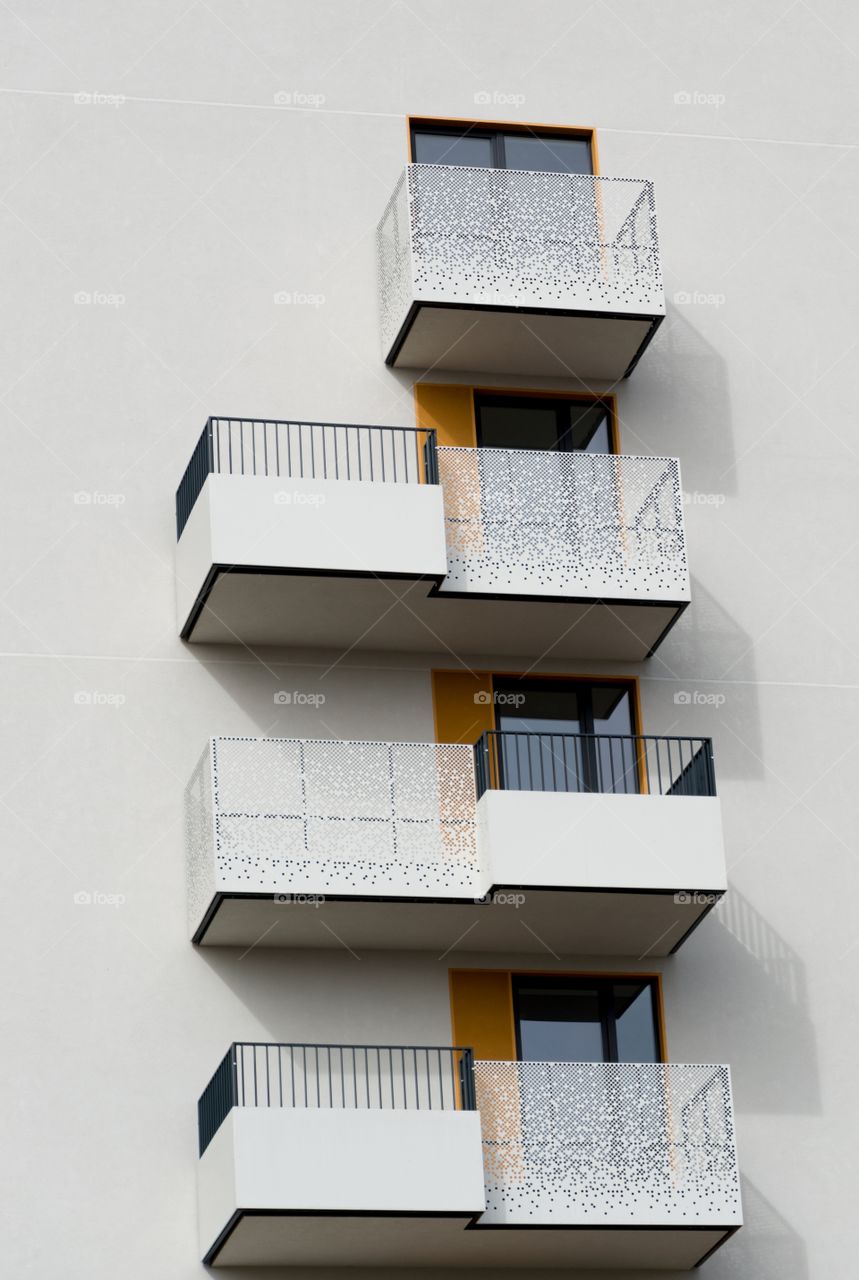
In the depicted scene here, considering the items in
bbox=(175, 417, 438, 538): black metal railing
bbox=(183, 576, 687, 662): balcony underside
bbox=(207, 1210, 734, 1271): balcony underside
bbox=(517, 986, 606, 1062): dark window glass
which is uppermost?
bbox=(175, 417, 438, 538): black metal railing

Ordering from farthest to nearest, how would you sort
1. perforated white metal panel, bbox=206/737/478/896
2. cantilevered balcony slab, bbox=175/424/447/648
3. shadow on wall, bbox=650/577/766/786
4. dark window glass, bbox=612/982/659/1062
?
shadow on wall, bbox=650/577/766/786
dark window glass, bbox=612/982/659/1062
cantilevered balcony slab, bbox=175/424/447/648
perforated white metal panel, bbox=206/737/478/896

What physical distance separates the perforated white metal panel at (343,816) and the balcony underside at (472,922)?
0.94ft

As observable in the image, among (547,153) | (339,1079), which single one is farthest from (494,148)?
(339,1079)

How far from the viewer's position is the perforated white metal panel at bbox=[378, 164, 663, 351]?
3112cm

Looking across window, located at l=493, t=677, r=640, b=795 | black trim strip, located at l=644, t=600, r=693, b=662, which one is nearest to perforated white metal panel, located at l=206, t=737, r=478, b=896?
window, located at l=493, t=677, r=640, b=795

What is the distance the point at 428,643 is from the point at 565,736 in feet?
7.18

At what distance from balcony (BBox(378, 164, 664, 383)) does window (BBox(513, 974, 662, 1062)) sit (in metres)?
8.15

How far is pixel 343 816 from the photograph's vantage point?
92.5 ft

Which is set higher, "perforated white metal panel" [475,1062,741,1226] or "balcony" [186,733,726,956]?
"balcony" [186,733,726,956]

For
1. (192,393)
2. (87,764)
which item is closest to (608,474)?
(192,393)

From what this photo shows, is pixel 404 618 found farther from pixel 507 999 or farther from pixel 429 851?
pixel 507 999

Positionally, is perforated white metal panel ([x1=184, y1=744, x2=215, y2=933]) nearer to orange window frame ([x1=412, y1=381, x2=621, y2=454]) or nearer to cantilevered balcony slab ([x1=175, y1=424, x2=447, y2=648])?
cantilevered balcony slab ([x1=175, y1=424, x2=447, y2=648])

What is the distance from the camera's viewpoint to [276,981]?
28562 mm

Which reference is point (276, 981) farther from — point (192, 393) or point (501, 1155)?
point (192, 393)
